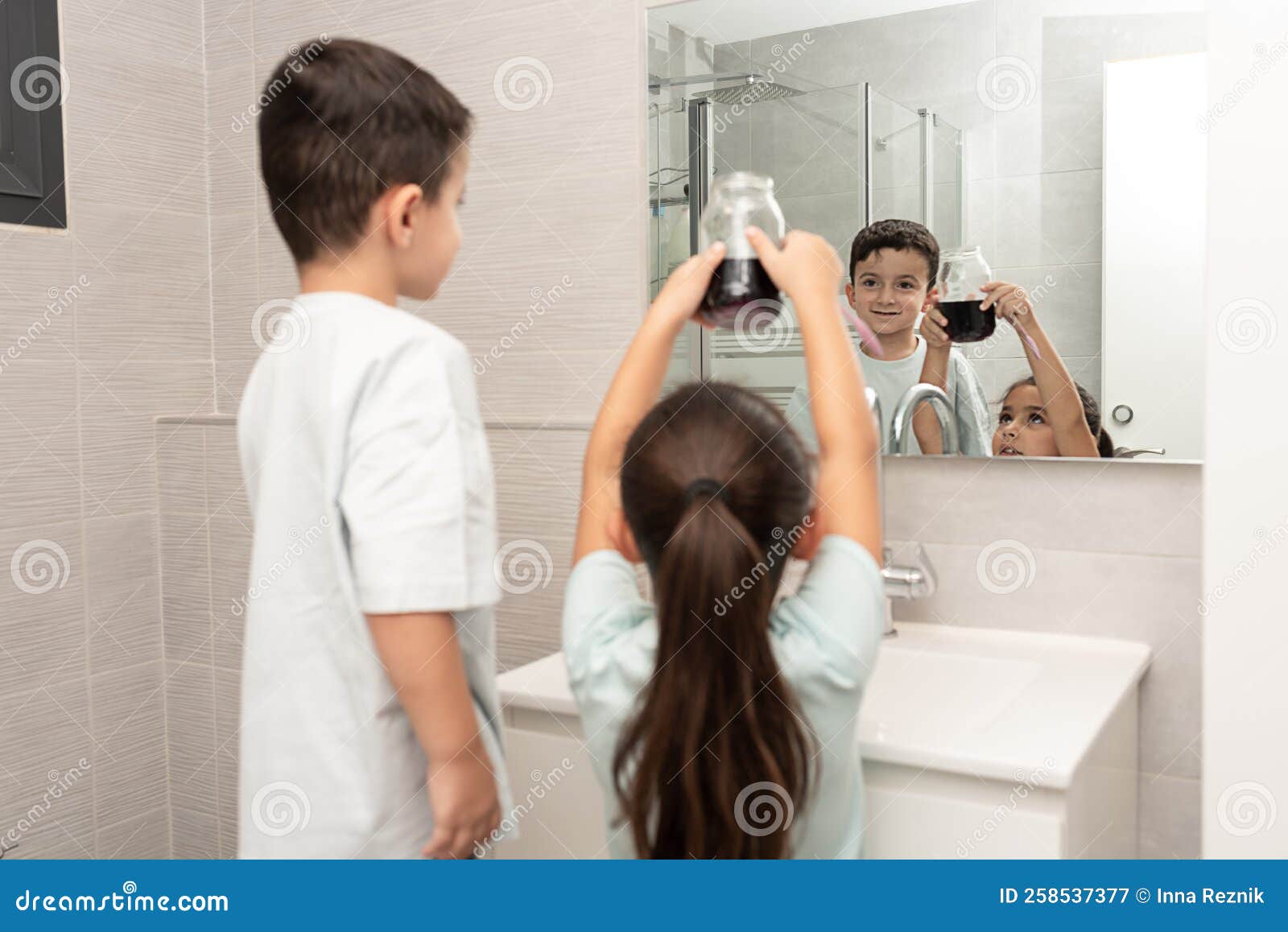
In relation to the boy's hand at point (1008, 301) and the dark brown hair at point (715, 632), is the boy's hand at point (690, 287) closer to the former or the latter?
the dark brown hair at point (715, 632)

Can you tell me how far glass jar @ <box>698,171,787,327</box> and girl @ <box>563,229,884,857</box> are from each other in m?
0.07

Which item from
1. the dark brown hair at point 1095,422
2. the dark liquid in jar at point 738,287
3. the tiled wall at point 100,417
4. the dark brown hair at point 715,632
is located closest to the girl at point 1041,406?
the dark brown hair at point 1095,422

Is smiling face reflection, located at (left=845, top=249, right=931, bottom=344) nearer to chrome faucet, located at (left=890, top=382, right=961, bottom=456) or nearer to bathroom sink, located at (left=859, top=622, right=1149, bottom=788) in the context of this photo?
chrome faucet, located at (left=890, top=382, right=961, bottom=456)

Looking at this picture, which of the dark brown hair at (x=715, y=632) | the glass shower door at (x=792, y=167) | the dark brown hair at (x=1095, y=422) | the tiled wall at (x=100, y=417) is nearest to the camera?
the dark brown hair at (x=715, y=632)

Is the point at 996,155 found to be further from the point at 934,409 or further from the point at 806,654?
the point at 806,654

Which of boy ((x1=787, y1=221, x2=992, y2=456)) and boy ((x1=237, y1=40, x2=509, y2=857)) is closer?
boy ((x1=237, y1=40, x2=509, y2=857))

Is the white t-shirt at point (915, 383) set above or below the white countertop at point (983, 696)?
above

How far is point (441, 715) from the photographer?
0.88m

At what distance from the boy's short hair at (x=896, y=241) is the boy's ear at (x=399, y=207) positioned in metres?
0.67

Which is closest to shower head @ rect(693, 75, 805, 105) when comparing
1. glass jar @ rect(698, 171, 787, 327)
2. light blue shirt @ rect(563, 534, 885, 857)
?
glass jar @ rect(698, 171, 787, 327)

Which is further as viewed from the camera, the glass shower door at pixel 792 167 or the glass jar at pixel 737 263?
the glass shower door at pixel 792 167

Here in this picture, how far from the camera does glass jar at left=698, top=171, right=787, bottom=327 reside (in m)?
0.97

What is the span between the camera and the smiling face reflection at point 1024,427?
1352 millimetres

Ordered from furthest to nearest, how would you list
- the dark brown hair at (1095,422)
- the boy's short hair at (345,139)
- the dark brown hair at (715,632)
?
the dark brown hair at (1095,422) < the boy's short hair at (345,139) < the dark brown hair at (715,632)
